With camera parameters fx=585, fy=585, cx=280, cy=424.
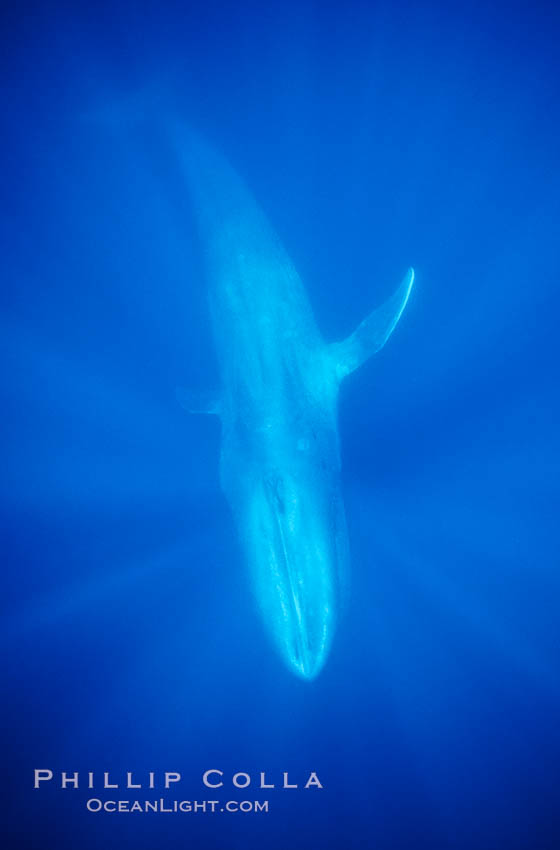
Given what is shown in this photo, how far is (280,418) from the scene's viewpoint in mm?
5539

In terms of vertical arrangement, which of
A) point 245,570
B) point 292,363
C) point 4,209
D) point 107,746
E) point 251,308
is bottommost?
point 107,746

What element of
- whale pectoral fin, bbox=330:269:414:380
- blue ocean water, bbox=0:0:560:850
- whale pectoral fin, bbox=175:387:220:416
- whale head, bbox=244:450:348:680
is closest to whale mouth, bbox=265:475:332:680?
whale head, bbox=244:450:348:680

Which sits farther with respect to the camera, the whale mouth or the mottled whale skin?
the mottled whale skin

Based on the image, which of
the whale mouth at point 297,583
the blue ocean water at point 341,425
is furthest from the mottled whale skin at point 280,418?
the blue ocean water at point 341,425

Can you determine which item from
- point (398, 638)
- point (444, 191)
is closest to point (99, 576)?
point (398, 638)

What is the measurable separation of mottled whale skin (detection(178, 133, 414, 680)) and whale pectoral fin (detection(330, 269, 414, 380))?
1cm

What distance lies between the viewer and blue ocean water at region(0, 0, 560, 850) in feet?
22.4

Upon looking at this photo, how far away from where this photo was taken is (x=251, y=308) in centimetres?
582

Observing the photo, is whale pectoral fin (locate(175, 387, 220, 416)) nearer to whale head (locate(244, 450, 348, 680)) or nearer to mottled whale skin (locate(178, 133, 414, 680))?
mottled whale skin (locate(178, 133, 414, 680))

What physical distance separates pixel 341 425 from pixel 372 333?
267cm

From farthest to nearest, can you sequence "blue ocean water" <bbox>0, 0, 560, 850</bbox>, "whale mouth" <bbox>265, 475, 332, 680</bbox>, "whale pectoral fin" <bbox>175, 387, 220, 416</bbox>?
"blue ocean water" <bbox>0, 0, 560, 850</bbox> → "whale pectoral fin" <bbox>175, 387, 220, 416</bbox> → "whale mouth" <bbox>265, 475, 332, 680</bbox>

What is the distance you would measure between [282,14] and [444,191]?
2741mm

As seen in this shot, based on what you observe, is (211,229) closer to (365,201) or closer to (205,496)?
(365,201)

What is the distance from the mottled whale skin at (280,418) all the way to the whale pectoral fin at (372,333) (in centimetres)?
1
